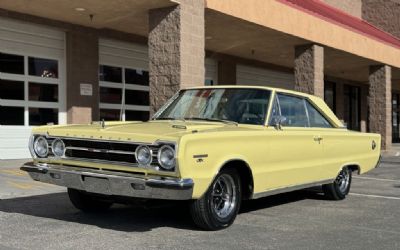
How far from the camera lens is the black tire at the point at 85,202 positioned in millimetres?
7367

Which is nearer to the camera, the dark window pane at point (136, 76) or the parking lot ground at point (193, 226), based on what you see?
the parking lot ground at point (193, 226)

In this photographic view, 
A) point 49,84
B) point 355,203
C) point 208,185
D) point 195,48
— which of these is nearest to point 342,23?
point 195,48

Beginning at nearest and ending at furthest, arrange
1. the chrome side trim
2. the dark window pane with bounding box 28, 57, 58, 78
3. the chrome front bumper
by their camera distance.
A: the chrome front bumper, the chrome side trim, the dark window pane with bounding box 28, 57, 58, 78

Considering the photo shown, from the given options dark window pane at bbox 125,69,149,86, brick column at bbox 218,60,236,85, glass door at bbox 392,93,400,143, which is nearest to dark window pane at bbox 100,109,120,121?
dark window pane at bbox 125,69,149,86

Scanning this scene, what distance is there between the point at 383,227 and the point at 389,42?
18.3m

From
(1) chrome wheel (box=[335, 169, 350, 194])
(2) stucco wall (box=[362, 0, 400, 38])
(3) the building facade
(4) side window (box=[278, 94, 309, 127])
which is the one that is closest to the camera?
(4) side window (box=[278, 94, 309, 127])

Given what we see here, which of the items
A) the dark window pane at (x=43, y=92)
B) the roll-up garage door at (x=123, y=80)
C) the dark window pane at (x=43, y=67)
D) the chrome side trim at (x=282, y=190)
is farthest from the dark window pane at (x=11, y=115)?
the chrome side trim at (x=282, y=190)

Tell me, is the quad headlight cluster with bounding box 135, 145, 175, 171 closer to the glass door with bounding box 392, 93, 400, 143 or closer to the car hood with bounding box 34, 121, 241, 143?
the car hood with bounding box 34, 121, 241, 143

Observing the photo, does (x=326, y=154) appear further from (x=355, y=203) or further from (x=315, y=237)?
(x=315, y=237)

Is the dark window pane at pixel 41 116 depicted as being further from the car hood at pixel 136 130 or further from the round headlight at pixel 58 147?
the round headlight at pixel 58 147

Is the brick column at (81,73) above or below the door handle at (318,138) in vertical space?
above

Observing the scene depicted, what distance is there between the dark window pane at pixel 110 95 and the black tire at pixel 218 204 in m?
11.3

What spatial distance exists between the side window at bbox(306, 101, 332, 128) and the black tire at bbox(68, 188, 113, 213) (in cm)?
321

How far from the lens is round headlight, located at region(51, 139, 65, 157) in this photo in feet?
21.7
